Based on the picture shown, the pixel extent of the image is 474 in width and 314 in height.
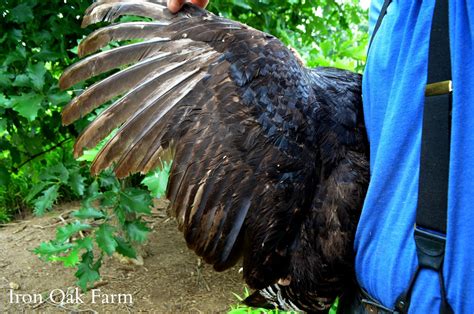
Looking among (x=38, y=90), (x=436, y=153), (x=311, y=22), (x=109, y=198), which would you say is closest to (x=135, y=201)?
(x=109, y=198)

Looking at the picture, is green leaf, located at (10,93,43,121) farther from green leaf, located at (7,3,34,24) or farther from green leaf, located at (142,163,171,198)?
green leaf, located at (142,163,171,198)

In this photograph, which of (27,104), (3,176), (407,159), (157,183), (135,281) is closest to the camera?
(407,159)

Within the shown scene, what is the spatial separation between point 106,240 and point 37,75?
38.2 inches

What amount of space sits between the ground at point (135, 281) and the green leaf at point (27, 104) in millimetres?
1560

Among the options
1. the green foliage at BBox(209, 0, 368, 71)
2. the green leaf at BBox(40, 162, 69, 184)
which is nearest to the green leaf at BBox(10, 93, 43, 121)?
the green leaf at BBox(40, 162, 69, 184)

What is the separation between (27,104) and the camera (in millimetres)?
2559

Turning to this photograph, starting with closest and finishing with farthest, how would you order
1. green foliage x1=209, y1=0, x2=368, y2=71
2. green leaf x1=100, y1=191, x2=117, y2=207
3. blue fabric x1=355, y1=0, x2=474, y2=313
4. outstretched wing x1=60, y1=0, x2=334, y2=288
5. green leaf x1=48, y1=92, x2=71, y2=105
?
blue fabric x1=355, y1=0, x2=474, y2=313, outstretched wing x1=60, y1=0, x2=334, y2=288, green leaf x1=48, y1=92, x2=71, y2=105, green leaf x1=100, y1=191, x2=117, y2=207, green foliage x1=209, y1=0, x2=368, y2=71

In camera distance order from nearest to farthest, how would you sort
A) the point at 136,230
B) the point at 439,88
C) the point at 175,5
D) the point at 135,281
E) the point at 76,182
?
the point at 439,88, the point at 175,5, the point at 76,182, the point at 136,230, the point at 135,281

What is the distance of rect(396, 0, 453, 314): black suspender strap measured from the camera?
116 centimetres

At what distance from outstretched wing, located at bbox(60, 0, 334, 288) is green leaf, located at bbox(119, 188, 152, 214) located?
3.64 feet

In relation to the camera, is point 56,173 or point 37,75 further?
point 56,173

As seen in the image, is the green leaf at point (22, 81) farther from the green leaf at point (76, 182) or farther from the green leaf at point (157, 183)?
the green leaf at point (157, 183)

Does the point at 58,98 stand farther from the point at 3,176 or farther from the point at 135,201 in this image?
the point at 3,176

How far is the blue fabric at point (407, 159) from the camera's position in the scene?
1135mm
